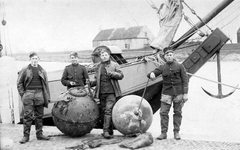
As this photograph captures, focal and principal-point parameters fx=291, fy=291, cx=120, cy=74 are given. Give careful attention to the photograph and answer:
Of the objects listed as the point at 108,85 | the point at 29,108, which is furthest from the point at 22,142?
the point at 108,85

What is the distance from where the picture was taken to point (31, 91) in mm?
5809

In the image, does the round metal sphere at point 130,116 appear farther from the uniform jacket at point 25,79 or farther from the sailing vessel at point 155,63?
the sailing vessel at point 155,63

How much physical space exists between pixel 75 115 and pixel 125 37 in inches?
1031

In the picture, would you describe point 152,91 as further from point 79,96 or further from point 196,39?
point 79,96

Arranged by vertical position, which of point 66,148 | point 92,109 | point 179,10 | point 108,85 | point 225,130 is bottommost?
point 225,130

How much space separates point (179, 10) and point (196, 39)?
4.10 ft

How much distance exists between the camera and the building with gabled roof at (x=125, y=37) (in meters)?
28.9

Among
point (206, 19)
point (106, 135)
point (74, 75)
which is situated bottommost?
point (106, 135)

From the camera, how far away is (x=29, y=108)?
577cm

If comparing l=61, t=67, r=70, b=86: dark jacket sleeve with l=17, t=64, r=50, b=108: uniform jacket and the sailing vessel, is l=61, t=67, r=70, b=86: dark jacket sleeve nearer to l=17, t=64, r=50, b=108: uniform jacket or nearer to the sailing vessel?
l=17, t=64, r=50, b=108: uniform jacket

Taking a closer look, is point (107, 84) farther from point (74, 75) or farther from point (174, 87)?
point (174, 87)

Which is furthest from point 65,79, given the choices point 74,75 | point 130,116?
point 130,116

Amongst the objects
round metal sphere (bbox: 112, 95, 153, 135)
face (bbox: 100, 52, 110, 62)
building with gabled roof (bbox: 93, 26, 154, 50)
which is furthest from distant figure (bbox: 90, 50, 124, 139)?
building with gabled roof (bbox: 93, 26, 154, 50)

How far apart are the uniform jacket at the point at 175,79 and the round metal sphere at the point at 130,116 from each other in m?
0.61
